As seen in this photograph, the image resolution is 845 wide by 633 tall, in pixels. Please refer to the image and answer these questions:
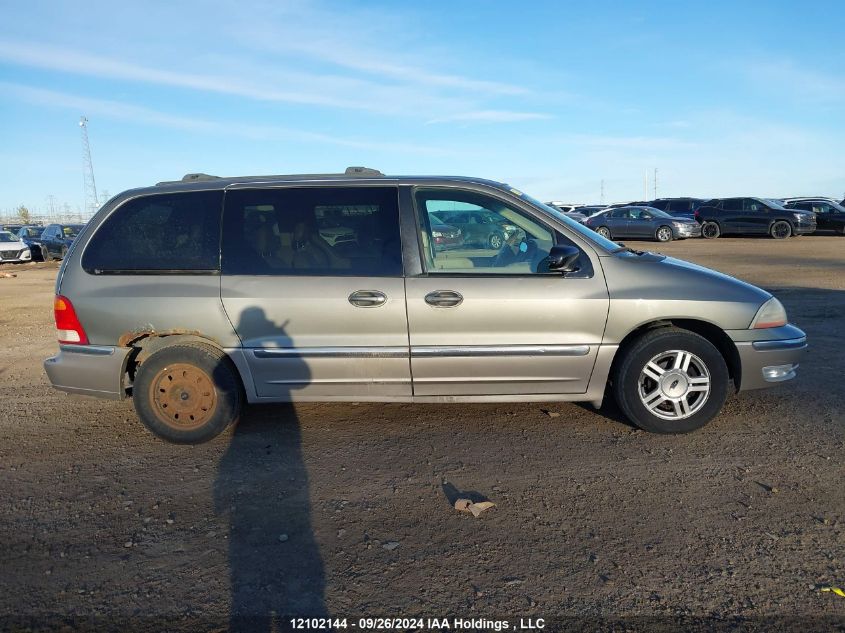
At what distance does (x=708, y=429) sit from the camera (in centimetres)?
442

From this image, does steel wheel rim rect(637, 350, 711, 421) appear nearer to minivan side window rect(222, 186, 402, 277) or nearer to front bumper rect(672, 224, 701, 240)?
minivan side window rect(222, 186, 402, 277)

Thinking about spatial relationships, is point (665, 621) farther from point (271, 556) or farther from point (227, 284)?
point (227, 284)

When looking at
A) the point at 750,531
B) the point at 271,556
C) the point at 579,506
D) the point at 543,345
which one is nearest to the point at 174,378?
the point at 271,556

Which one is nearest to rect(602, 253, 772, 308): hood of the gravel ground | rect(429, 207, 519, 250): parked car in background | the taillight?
rect(429, 207, 519, 250): parked car in background

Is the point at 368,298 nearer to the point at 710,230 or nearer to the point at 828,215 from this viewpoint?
the point at 710,230

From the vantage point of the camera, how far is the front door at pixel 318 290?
4180mm

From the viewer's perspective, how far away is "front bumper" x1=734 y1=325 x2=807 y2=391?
423cm

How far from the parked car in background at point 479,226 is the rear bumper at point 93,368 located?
246cm

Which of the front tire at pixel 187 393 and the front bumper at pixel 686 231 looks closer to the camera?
the front tire at pixel 187 393

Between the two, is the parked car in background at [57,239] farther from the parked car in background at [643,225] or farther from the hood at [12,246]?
the parked car in background at [643,225]

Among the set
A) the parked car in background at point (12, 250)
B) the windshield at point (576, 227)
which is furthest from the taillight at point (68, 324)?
the parked car in background at point (12, 250)

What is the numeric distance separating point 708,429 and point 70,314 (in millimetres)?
4624

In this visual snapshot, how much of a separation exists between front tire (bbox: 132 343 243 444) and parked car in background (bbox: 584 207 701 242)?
21915mm

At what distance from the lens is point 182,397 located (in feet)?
14.4
